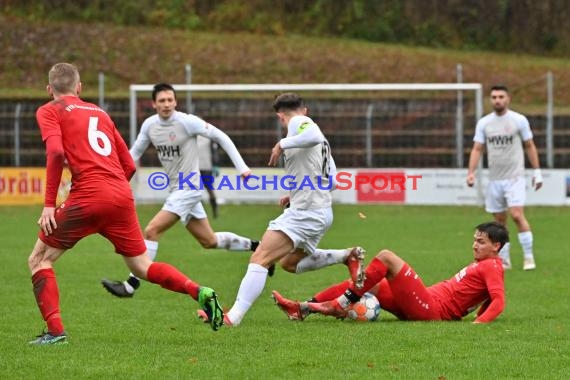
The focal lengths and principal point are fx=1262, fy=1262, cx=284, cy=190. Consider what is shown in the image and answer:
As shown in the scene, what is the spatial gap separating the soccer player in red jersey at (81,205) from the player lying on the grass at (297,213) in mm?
1165

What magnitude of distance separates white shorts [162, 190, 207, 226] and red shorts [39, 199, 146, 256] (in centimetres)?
382

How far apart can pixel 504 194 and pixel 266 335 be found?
686 centimetres

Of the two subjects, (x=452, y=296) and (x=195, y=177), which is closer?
(x=452, y=296)

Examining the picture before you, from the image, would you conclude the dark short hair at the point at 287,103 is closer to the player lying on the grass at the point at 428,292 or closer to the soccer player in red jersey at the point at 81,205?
the player lying on the grass at the point at 428,292

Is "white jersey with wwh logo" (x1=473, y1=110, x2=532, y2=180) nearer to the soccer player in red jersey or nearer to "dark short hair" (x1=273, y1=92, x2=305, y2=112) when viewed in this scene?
"dark short hair" (x1=273, y1=92, x2=305, y2=112)

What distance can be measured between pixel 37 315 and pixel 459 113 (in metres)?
18.6

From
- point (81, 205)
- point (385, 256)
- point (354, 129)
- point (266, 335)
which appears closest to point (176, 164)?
point (385, 256)

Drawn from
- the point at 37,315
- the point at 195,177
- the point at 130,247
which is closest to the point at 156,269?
the point at 130,247

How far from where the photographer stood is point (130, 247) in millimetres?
8531

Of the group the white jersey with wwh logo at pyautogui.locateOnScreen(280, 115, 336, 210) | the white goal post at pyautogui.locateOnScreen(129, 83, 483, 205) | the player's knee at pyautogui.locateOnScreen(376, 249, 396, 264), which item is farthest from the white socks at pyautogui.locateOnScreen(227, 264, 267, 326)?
the white goal post at pyautogui.locateOnScreen(129, 83, 483, 205)

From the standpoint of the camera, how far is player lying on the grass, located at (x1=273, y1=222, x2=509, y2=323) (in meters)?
9.42

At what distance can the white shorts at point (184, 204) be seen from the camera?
12391mm

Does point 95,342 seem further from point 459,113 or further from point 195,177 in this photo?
point 459,113

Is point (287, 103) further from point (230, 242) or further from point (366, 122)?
point (366, 122)
